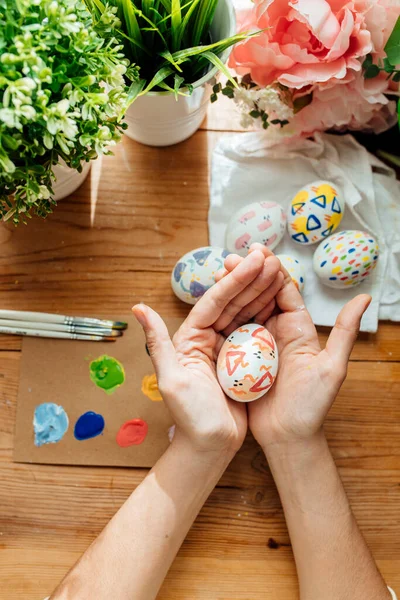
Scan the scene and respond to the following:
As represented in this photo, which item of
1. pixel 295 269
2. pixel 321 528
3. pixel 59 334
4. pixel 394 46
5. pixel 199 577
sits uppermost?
pixel 394 46

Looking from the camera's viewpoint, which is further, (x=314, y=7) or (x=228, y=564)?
(x=228, y=564)

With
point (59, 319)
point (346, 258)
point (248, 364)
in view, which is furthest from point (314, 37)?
point (59, 319)

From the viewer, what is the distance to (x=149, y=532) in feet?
2.54

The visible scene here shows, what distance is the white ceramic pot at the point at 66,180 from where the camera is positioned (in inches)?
31.7

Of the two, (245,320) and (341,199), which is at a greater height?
(341,199)

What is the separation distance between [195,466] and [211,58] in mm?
543

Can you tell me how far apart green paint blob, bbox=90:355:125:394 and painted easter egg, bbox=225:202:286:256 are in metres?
0.27

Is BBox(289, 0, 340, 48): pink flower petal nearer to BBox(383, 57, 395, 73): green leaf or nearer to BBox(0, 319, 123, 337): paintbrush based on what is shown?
BBox(383, 57, 395, 73): green leaf

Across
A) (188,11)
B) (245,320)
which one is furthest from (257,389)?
(188,11)

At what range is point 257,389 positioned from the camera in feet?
2.49

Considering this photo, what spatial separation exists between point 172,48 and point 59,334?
1.50 feet

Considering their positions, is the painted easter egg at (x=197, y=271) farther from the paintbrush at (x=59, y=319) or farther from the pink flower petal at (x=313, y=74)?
the pink flower petal at (x=313, y=74)

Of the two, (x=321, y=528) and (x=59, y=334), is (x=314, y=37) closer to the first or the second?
(x=59, y=334)

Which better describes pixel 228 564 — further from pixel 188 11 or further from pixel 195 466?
A: pixel 188 11
